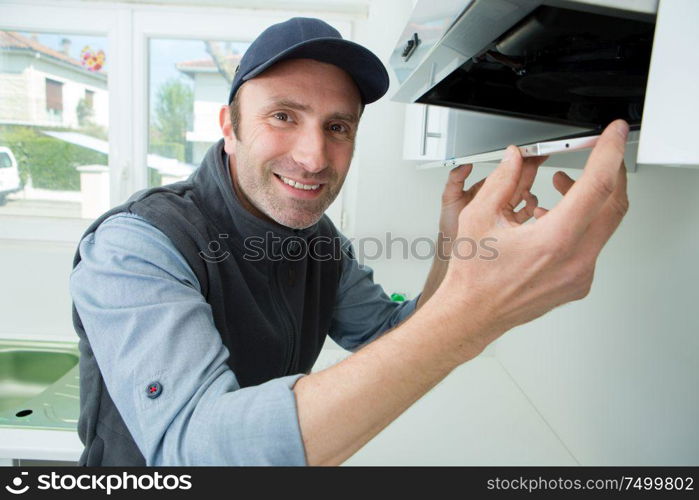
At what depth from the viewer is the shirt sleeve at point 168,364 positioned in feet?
1.69

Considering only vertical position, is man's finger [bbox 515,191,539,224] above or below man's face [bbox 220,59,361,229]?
below

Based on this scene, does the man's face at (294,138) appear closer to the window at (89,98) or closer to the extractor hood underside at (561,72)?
the extractor hood underside at (561,72)

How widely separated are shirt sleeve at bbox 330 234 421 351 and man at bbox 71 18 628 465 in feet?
0.30

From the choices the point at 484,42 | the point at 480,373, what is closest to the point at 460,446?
the point at 480,373

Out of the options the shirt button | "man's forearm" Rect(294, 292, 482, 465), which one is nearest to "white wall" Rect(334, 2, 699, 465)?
"man's forearm" Rect(294, 292, 482, 465)

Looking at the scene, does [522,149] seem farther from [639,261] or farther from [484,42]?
[639,261]

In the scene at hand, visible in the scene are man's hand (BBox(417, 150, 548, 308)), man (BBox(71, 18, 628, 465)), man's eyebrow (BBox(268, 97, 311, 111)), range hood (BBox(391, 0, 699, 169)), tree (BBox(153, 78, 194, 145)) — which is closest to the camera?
range hood (BBox(391, 0, 699, 169))

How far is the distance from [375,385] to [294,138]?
21.3 inches

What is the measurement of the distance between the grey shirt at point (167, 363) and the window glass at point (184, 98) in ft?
4.43

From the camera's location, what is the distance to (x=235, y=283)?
863mm

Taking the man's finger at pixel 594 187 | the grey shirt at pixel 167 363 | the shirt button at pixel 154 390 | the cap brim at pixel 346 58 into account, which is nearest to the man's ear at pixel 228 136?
the cap brim at pixel 346 58

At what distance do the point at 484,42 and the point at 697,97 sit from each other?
0.32 metres

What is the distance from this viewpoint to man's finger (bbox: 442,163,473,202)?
95 centimetres

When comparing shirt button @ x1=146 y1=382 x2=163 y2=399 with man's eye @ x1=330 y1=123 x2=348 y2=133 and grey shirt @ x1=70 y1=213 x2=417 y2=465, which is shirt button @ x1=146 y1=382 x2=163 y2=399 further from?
man's eye @ x1=330 y1=123 x2=348 y2=133
